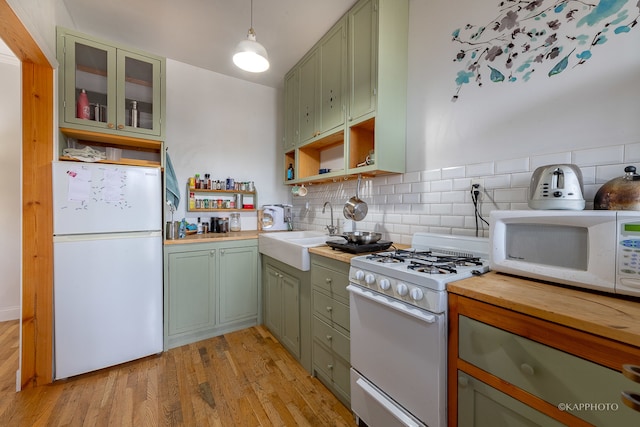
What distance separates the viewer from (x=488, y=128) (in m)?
1.46

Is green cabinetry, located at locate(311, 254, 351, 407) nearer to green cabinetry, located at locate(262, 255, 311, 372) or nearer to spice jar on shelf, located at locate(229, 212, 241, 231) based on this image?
green cabinetry, located at locate(262, 255, 311, 372)

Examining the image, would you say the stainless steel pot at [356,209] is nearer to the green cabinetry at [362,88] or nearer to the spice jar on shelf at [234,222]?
the green cabinetry at [362,88]

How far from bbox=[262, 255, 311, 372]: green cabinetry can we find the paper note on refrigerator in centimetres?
142

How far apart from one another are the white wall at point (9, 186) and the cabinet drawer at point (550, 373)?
386 centimetres

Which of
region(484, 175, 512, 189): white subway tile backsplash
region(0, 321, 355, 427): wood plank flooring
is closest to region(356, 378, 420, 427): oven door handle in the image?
region(0, 321, 355, 427): wood plank flooring

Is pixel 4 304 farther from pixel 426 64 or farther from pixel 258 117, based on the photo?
pixel 426 64

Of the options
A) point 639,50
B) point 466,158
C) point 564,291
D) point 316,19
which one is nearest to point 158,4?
point 316,19

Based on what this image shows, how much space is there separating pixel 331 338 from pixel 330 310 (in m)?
0.18

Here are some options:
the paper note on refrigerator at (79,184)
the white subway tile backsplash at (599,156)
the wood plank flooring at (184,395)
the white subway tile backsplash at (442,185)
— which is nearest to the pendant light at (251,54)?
the paper note on refrigerator at (79,184)

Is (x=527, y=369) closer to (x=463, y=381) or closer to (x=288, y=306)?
(x=463, y=381)

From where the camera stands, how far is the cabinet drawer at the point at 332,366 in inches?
60.4

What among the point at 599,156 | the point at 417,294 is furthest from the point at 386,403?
the point at 599,156

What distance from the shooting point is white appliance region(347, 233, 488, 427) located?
3.24 feet

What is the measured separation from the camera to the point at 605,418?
63 cm
